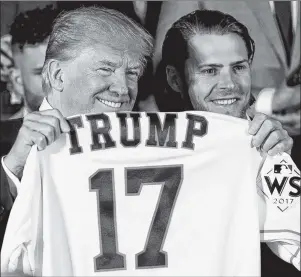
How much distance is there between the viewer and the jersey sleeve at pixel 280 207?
1199 mm

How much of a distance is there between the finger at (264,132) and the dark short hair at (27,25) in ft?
1.85

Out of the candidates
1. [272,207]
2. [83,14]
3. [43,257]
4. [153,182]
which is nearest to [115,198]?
[153,182]

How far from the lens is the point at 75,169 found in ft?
3.68

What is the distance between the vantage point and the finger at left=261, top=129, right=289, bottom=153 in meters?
1.16

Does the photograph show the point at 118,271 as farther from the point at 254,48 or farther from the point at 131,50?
the point at 254,48

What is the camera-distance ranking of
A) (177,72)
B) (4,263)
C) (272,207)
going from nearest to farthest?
(4,263) < (272,207) < (177,72)

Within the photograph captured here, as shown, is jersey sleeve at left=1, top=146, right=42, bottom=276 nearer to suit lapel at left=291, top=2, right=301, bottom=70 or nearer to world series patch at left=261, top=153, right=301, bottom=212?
world series patch at left=261, top=153, right=301, bottom=212

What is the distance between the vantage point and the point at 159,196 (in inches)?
45.2

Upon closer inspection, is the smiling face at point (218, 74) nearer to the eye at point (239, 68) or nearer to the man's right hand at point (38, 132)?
the eye at point (239, 68)

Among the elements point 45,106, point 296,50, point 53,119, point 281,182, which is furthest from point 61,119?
point 296,50

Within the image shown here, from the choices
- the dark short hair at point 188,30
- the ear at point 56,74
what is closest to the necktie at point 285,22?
the dark short hair at point 188,30

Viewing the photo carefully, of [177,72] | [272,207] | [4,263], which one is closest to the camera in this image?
A: [4,263]

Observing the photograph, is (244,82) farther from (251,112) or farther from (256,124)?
(256,124)

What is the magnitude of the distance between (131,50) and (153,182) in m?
0.33
